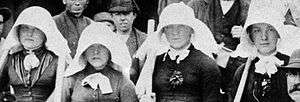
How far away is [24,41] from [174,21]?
151cm

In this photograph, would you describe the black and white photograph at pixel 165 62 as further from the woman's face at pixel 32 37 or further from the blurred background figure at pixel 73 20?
the blurred background figure at pixel 73 20

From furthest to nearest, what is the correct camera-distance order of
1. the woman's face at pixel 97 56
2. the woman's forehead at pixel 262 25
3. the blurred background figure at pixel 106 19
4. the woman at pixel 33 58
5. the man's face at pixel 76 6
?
the blurred background figure at pixel 106 19 → the man's face at pixel 76 6 → the woman at pixel 33 58 → the woman's face at pixel 97 56 → the woman's forehead at pixel 262 25

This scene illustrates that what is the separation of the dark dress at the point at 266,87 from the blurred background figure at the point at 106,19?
91.4 inches

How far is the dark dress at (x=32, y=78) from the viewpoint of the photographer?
325 inches

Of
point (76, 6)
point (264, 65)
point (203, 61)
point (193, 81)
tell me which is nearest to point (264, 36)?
point (264, 65)

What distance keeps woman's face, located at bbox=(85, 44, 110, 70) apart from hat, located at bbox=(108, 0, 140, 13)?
167 centimetres

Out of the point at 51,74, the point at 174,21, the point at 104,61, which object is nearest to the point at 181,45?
the point at 174,21

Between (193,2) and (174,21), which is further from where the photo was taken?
(193,2)

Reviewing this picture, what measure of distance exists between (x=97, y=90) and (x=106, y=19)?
200 cm

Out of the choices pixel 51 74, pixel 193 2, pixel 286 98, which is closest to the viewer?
pixel 286 98

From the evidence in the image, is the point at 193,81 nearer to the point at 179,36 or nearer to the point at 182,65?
the point at 182,65

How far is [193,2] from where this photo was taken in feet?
30.0

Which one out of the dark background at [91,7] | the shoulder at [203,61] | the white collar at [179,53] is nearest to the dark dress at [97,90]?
the white collar at [179,53]

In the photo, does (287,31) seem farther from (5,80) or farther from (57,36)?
(5,80)
